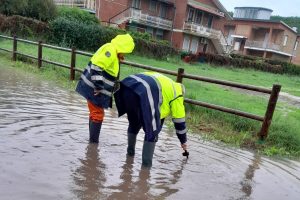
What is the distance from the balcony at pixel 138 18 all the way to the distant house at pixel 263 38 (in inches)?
604

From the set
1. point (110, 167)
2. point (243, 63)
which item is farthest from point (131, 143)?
point (243, 63)

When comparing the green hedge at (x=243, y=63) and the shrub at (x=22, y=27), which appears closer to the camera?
the shrub at (x=22, y=27)

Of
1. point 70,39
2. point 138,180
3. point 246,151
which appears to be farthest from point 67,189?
point 70,39

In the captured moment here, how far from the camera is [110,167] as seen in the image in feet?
14.5

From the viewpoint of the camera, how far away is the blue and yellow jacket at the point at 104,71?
4.46 meters

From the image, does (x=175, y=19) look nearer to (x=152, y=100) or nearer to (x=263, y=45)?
(x=263, y=45)

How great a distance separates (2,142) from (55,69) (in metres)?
7.33

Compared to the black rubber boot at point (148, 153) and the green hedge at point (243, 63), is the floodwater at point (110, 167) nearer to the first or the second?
the black rubber boot at point (148, 153)

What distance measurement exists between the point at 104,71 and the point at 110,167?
1158mm

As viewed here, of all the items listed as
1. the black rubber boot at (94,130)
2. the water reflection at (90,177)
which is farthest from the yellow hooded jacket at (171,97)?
the black rubber boot at (94,130)

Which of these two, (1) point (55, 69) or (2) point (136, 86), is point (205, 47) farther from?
(2) point (136, 86)

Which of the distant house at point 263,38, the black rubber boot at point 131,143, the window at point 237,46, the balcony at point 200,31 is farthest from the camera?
the window at point 237,46

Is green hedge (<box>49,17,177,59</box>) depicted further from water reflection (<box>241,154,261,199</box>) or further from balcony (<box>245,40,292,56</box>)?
balcony (<box>245,40,292,56</box>)

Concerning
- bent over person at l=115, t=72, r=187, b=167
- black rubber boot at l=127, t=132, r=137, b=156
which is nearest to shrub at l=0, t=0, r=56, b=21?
black rubber boot at l=127, t=132, r=137, b=156
